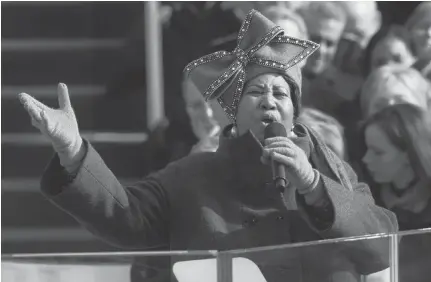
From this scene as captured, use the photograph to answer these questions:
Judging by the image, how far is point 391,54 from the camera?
225 inches

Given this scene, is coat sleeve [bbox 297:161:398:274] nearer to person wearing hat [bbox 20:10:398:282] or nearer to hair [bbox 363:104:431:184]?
person wearing hat [bbox 20:10:398:282]

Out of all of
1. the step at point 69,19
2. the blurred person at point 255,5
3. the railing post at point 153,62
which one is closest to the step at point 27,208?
the railing post at point 153,62

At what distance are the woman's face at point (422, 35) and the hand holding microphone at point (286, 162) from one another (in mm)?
3071

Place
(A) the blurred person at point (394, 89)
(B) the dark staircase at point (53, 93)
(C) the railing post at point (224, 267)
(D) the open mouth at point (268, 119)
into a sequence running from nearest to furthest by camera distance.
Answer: (C) the railing post at point (224, 267) < (D) the open mouth at point (268, 119) < (A) the blurred person at point (394, 89) < (B) the dark staircase at point (53, 93)

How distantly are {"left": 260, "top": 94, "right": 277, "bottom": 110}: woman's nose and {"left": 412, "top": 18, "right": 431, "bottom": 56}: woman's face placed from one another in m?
2.92

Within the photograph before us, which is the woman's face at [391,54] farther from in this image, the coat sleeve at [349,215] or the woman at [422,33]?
the coat sleeve at [349,215]

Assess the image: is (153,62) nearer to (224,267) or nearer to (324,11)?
(324,11)

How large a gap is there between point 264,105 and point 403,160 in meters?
2.33

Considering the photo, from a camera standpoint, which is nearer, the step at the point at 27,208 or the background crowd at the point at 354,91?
the background crowd at the point at 354,91

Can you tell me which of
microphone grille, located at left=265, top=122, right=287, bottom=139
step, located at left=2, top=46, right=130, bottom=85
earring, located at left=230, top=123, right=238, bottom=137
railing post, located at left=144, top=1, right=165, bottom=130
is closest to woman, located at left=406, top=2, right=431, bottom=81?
railing post, located at left=144, top=1, right=165, bottom=130

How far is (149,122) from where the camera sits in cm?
642

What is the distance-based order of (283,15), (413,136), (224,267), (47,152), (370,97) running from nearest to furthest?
1. (224,267)
2. (413,136)
3. (283,15)
4. (370,97)
5. (47,152)

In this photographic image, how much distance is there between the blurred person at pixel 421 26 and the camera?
5.70 m

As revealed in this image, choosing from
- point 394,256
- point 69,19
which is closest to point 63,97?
point 394,256
